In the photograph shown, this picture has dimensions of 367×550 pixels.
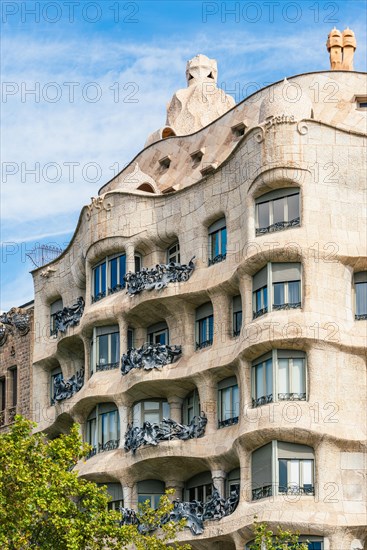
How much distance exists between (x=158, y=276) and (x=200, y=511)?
28.4ft

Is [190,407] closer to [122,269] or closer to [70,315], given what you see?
[122,269]

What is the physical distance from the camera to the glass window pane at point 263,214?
53312 mm

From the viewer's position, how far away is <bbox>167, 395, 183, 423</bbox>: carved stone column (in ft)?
187

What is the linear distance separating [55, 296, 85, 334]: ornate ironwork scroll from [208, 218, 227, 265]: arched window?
23.7 ft

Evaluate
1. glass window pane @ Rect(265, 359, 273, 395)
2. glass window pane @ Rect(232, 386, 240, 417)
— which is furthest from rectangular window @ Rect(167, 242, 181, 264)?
glass window pane @ Rect(265, 359, 273, 395)

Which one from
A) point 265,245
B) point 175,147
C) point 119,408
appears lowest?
point 119,408

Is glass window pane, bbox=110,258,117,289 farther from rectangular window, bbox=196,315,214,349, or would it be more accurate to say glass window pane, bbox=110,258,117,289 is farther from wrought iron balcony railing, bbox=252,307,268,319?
wrought iron balcony railing, bbox=252,307,268,319

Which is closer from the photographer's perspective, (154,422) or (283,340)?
(283,340)

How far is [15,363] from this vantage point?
6669 cm

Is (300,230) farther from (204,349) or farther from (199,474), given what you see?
(199,474)

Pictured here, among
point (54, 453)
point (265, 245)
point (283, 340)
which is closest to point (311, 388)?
point (283, 340)

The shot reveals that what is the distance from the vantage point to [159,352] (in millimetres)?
56531

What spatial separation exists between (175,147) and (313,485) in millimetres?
17327

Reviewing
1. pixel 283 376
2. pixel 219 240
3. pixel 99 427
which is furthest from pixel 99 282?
pixel 283 376
